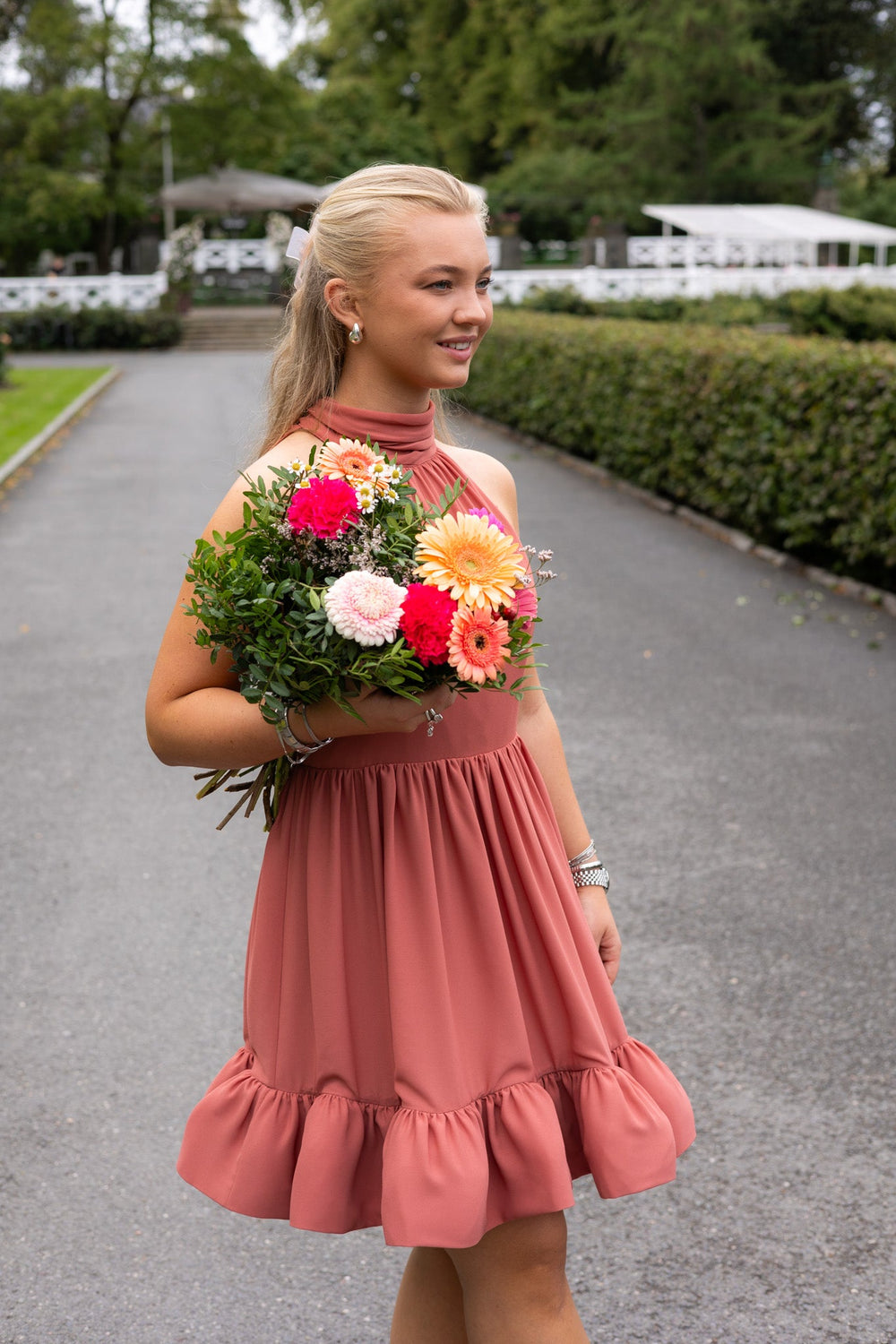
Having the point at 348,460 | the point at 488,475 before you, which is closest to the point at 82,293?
the point at 488,475

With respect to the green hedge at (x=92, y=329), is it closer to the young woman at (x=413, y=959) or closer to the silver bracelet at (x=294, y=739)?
the young woman at (x=413, y=959)

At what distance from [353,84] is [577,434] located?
3754cm

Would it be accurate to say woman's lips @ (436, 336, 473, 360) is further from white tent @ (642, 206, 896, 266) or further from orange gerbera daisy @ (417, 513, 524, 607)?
white tent @ (642, 206, 896, 266)

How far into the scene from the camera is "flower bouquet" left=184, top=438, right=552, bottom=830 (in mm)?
1592

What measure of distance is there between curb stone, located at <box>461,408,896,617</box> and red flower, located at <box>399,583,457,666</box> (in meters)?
4.05

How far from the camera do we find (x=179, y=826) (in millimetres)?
5344

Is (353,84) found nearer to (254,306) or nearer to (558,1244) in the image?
(254,306)

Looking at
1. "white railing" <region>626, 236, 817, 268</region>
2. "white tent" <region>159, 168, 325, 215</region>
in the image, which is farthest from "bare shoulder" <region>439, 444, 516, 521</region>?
"white railing" <region>626, 236, 817, 268</region>

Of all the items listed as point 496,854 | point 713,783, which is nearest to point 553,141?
point 713,783

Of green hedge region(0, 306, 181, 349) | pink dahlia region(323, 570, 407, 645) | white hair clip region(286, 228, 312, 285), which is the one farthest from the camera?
green hedge region(0, 306, 181, 349)

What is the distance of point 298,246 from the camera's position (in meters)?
2.17

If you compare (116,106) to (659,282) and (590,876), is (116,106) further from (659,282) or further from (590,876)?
(590,876)

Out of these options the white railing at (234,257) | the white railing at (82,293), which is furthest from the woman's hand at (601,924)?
the white railing at (234,257)

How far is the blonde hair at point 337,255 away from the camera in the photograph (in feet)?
6.23
